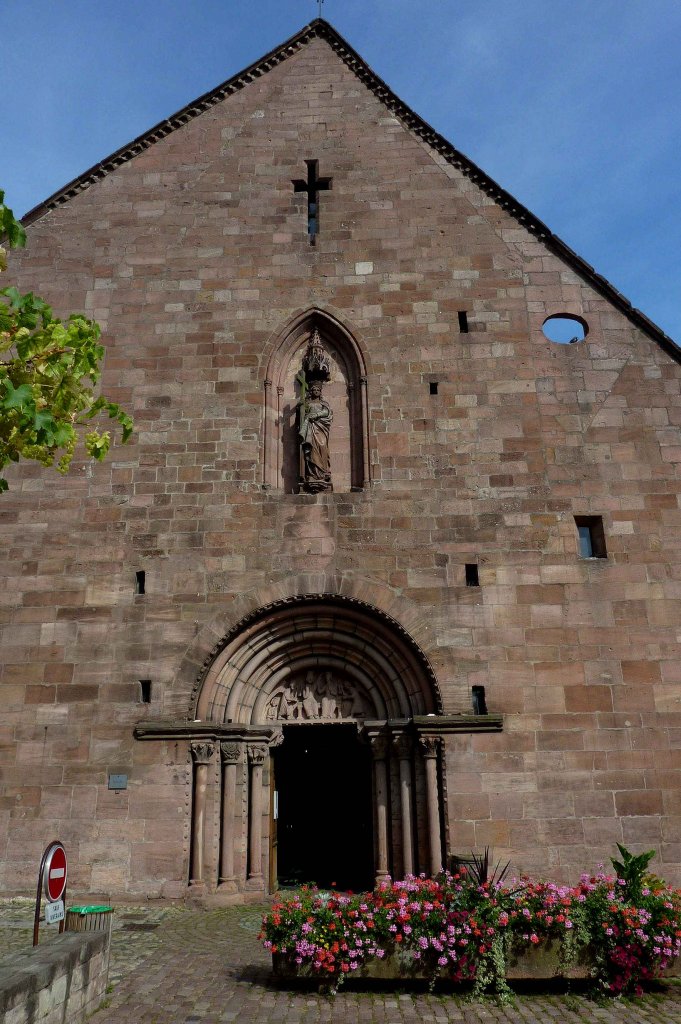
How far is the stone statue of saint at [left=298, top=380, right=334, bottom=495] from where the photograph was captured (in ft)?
38.4

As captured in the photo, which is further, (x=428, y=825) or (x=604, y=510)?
(x=604, y=510)

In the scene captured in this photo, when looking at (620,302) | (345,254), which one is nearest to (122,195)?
(345,254)

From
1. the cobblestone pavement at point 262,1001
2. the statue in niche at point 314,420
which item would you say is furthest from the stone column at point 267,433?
the cobblestone pavement at point 262,1001

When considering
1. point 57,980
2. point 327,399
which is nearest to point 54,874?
point 57,980

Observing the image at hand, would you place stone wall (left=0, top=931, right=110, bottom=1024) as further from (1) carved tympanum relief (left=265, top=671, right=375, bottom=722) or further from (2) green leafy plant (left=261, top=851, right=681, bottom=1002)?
(1) carved tympanum relief (left=265, top=671, right=375, bottom=722)

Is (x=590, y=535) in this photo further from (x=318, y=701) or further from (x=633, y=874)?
(x=633, y=874)

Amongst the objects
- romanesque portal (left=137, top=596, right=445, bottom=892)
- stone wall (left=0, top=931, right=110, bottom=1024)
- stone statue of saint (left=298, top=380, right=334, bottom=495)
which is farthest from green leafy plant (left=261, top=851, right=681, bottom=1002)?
stone statue of saint (left=298, top=380, right=334, bottom=495)

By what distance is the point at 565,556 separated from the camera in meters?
11.2

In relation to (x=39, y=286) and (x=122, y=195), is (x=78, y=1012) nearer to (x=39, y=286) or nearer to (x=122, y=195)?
(x=39, y=286)

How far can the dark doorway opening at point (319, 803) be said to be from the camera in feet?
49.6

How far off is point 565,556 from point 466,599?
1.49 meters

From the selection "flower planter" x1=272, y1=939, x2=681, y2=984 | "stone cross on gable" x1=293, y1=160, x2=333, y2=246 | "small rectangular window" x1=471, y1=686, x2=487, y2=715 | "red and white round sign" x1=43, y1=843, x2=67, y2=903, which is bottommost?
"flower planter" x1=272, y1=939, x2=681, y2=984

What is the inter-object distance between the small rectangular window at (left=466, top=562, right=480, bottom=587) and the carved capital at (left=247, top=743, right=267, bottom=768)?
3.55 m

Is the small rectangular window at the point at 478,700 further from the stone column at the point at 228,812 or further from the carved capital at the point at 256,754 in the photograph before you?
the stone column at the point at 228,812
